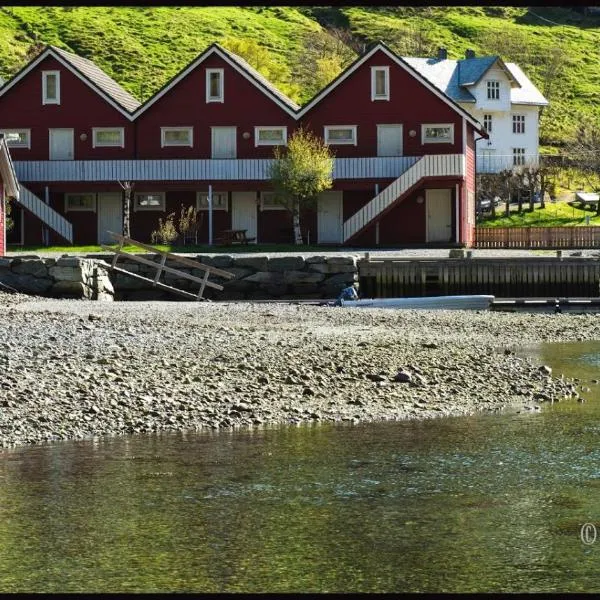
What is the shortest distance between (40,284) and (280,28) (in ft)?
338

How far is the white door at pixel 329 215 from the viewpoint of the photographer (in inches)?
2217

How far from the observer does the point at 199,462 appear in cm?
1468

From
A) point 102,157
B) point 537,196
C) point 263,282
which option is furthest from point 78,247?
point 537,196

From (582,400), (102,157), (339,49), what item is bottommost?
(582,400)

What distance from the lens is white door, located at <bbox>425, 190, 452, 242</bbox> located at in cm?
5522

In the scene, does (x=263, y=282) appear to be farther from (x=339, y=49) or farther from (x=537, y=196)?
(x=339, y=49)

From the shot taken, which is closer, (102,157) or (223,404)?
(223,404)

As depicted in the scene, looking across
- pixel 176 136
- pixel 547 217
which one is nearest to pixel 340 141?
pixel 176 136

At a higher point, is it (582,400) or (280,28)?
(280,28)

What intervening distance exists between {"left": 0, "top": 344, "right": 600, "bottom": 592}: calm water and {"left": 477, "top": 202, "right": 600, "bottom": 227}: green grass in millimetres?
54219

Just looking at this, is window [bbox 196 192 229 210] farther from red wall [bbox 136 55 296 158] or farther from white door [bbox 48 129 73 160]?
white door [bbox 48 129 73 160]

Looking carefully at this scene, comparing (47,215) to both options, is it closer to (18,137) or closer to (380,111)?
(18,137)

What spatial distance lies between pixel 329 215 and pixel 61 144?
11.8 m

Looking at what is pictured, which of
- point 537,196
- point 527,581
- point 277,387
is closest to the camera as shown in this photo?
point 527,581
